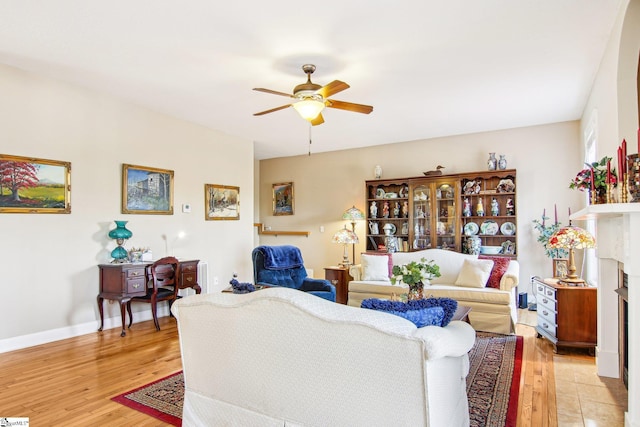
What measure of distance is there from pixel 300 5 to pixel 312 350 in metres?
2.28

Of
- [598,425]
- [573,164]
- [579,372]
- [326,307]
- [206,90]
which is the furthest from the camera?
[573,164]

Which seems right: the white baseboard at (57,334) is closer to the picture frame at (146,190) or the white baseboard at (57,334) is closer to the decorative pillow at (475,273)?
the picture frame at (146,190)

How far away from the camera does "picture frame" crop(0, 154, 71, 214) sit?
3.87 metres

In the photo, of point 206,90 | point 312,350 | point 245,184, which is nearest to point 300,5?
point 206,90

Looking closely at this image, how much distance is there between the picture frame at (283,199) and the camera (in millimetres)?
8203

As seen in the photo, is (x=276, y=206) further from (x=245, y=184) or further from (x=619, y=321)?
(x=619, y=321)

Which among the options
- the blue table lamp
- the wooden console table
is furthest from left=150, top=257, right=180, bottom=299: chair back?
the blue table lamp

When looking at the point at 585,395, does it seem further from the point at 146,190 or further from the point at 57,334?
the point at 146,190

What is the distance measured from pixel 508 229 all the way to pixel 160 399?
16.9 ft

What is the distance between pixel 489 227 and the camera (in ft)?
19.8

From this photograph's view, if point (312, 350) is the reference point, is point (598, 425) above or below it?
below

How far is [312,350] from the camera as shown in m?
1.81

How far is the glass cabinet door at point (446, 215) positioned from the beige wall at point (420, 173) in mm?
436

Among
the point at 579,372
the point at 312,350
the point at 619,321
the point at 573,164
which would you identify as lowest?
the point at 579,372
